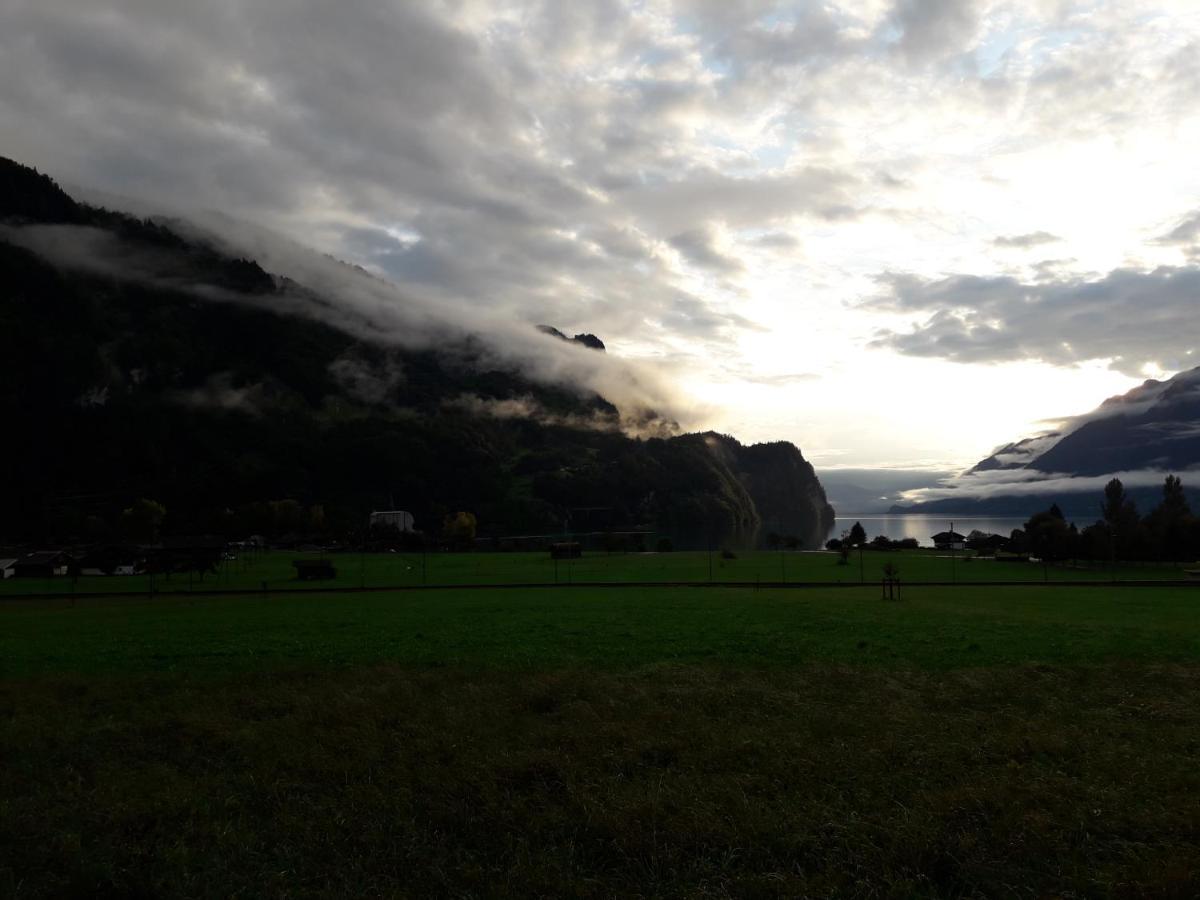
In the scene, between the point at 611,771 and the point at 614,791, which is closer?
the point at 614,791

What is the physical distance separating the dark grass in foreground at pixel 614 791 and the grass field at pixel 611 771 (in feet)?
0.17

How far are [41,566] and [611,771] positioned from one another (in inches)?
5170

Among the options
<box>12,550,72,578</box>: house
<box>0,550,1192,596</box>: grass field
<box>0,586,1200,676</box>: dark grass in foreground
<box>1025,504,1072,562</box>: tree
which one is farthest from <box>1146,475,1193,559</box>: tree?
<box>12,550,72,578</box>: house

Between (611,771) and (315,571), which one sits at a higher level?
(611,771)

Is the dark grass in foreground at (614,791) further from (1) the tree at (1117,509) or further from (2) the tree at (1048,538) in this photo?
(1) the tree at (1117,509)

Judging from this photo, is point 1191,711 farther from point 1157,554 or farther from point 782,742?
point 1157,554

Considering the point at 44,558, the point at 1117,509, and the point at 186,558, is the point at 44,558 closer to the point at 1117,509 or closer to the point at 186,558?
the point at 186,558

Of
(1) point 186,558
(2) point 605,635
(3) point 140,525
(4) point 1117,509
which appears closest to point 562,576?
(1) point 186,558

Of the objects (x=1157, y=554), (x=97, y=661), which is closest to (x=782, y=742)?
(x=97, y=661)

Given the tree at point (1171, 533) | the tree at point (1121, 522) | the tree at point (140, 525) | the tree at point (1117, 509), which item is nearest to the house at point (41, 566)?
the tree at point (140, 525)

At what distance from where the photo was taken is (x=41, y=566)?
112000 mm

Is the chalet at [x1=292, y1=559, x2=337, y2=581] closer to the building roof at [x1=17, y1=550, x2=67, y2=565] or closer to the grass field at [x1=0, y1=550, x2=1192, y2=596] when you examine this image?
the grass field at [x1=0, y1=550, x2=1192, y2=596]

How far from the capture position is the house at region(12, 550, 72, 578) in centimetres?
11075

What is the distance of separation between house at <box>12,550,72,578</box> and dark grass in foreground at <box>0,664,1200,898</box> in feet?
382
